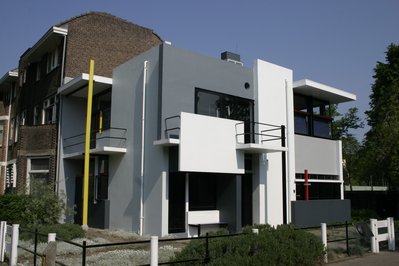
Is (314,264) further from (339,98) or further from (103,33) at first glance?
(103,33)

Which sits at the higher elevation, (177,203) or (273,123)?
(273,123)

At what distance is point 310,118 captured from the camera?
21.4m

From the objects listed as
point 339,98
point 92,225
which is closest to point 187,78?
point 92,225

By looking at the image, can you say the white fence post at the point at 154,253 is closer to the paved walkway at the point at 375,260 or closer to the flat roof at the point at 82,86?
the paved walkway at the point at 375,260

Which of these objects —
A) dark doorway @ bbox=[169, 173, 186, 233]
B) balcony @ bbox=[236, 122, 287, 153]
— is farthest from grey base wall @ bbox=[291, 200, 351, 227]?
dark doorway @ bbox=[169, 173, 186, 233]

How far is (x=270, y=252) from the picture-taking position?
9.17m

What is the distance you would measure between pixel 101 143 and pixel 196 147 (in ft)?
19.3

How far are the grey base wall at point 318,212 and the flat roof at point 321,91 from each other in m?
5.33

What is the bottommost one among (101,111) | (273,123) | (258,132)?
(258,132)

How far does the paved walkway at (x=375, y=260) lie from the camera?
10780 mm

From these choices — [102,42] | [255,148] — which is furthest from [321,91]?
[102,42]

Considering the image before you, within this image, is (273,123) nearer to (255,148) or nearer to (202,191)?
(255,148)

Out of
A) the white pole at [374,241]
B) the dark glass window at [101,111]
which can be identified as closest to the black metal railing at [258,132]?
the white pole at [374,241]

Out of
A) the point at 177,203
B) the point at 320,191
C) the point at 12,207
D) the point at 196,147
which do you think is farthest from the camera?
the point at 320,191
